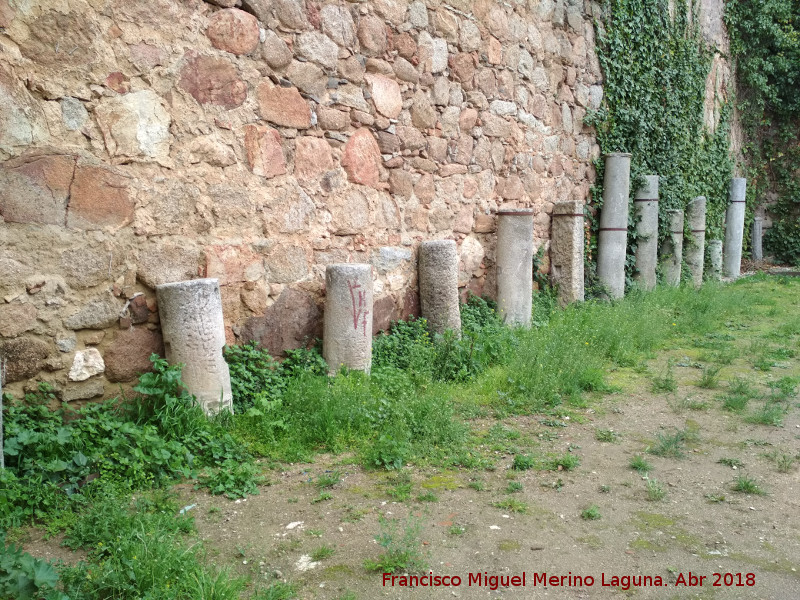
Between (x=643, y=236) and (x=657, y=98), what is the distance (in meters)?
1.96

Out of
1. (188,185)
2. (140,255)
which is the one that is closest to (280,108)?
(188,185)

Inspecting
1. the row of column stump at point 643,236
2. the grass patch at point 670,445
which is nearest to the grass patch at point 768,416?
the grass patch at point 670,445

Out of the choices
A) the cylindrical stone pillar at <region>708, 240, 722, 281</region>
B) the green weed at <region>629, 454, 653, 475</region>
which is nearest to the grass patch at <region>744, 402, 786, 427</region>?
the green weed at <region>629, 454, 653, 475</region>

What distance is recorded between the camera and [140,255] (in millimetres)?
3576

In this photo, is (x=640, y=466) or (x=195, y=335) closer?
(x=640, y=466)

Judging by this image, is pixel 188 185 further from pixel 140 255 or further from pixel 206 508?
pixel 206 508

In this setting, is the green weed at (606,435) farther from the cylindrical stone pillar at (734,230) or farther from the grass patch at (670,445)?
the cylindrical stone pillar at (734,230)

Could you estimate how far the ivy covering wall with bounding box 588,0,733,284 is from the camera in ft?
26.4

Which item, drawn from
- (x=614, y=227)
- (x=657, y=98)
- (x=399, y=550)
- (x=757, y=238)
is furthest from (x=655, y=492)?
(x=757, y=238)

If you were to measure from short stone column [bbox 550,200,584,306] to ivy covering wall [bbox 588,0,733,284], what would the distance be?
3.14 ft

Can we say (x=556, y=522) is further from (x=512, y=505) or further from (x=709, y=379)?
(x=709, y=379)

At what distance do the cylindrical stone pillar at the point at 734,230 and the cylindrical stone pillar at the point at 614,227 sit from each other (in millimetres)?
4410

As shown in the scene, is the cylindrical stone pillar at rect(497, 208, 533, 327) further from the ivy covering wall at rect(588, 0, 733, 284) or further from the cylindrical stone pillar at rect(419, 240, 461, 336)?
the ivy covering wall at rect(588, 0, 733, 284)

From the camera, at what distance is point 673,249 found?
29.4ft
